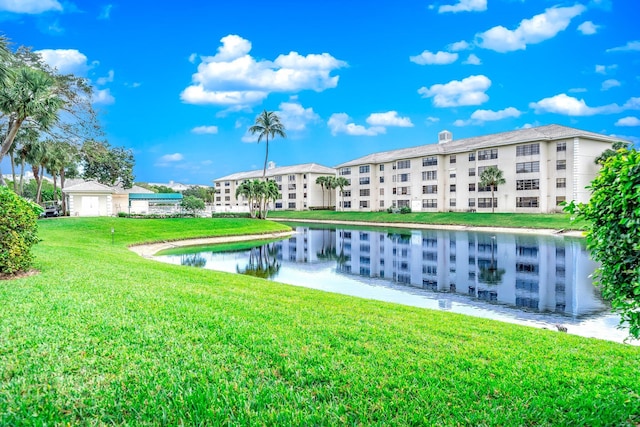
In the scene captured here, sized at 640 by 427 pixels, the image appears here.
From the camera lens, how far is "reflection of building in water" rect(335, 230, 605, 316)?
567 inches

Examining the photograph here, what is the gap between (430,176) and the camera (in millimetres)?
69438

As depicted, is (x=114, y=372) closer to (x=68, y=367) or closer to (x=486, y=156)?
(x=68, y=367)

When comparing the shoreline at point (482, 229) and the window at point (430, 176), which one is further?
the window at point (430, 176)

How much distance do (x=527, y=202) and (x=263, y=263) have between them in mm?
46163

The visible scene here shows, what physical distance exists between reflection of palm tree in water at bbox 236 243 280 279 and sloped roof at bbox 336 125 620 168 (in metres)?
43.0

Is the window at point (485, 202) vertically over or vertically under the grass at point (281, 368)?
over

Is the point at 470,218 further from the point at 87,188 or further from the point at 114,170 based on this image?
the point at 114,170

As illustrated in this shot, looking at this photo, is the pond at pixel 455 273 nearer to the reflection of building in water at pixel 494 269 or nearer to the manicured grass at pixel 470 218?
the reflection of building in water at pixel 494 269

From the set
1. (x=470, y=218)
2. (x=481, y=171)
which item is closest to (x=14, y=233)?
(x=470, y=218)

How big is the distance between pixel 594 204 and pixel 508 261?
21.7m

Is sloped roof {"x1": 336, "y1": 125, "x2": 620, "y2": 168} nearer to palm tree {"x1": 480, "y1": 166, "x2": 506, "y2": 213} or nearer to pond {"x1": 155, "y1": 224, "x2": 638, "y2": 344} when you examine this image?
palm tree {"x1": 480, "y1": 166, "x2": 506, "y2": 213}

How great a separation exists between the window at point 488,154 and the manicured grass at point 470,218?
967cm

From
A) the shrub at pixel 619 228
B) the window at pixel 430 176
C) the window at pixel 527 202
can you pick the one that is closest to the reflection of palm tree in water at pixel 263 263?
the shrub at pixel 619 228

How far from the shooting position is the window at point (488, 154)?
59844mm
